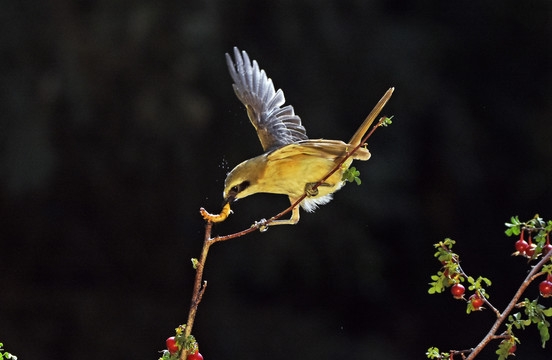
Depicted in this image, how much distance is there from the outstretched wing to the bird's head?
1.26 feet

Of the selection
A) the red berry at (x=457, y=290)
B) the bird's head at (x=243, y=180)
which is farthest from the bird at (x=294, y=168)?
the red berry at (x=457, y=290)

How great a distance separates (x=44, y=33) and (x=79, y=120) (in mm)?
401

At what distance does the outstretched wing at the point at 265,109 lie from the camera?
7.05 feet

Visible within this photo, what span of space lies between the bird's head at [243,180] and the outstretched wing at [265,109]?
1.26ft

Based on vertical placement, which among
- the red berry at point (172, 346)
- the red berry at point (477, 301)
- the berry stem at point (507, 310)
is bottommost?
the berry stem at point (507, 310)

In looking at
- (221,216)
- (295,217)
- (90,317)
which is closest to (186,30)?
(90,317)

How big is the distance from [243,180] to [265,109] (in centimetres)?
64

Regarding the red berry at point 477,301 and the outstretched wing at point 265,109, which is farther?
the outstretched wing at point 265,109

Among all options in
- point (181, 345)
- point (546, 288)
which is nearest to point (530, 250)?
point (546, 288)

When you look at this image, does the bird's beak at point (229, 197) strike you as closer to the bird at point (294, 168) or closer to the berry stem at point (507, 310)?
the bird at point (294, 168)

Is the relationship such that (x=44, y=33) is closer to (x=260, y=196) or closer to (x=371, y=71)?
(x=260, y=196)

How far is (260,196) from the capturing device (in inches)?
137

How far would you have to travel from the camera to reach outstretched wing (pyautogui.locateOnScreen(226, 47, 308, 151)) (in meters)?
2.15

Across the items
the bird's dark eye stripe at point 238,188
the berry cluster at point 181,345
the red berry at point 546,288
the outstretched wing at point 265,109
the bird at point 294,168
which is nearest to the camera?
the berry cluster at point 181,345
